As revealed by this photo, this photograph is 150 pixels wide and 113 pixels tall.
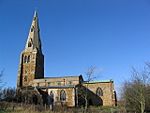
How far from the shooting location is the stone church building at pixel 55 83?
200 ft

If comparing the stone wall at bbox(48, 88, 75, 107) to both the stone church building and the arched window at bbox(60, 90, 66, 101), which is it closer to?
the stone church building

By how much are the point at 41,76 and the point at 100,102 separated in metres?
23.8

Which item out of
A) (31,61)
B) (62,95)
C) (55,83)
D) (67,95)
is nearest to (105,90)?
(67,95)

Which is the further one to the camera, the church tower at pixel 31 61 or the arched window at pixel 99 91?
the church tower at pixel 31 61

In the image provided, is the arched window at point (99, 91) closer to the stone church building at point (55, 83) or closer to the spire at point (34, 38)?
the stone church building at point (55, 83)

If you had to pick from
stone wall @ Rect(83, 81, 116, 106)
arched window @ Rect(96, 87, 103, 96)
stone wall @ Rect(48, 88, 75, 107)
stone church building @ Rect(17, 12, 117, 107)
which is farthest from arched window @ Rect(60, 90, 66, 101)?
arched window @ Rect(96, 87, 103, 96)

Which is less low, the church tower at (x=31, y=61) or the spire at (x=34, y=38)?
the spire at (x=34, y=38)

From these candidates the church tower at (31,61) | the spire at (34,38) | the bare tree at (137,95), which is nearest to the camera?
the bare tree at (137,95)

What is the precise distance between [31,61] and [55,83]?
11.2 m

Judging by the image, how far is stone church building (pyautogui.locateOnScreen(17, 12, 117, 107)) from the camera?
200 feet

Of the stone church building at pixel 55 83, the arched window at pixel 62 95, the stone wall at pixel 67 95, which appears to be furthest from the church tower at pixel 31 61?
the arched window at pixel 62 95

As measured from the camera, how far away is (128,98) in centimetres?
4691

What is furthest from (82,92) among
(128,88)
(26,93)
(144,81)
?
(144,81)

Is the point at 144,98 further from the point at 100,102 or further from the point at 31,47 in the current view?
the point at 31,47
